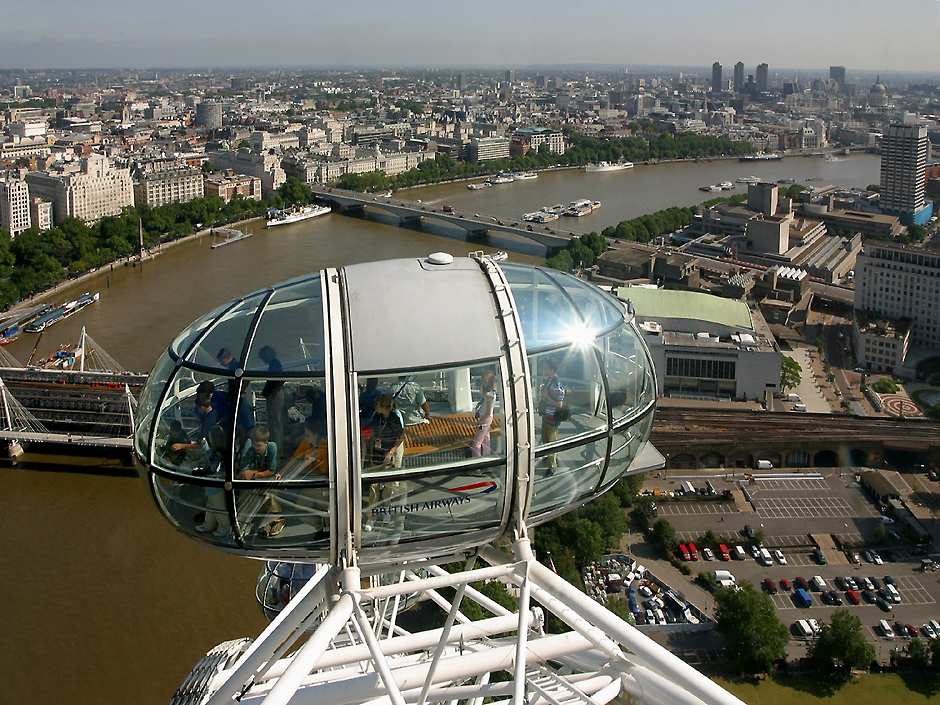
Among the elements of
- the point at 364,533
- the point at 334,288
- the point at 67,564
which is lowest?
the point at 67,564

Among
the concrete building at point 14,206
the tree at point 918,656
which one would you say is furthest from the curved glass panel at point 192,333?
the concrete building at point 14,206

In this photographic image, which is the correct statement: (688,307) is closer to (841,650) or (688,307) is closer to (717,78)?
(841,650)

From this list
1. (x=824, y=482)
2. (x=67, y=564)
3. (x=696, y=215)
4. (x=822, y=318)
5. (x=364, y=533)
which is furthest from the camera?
(x=696, y=215)

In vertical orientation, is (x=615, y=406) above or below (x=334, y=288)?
below

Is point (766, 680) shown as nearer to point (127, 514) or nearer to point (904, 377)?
point (127, 514)

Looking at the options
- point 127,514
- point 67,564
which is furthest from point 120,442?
point 67,564

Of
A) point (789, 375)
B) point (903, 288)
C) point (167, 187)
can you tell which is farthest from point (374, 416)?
point (167, 187)

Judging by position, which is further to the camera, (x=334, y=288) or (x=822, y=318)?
(x=822, y=318)
